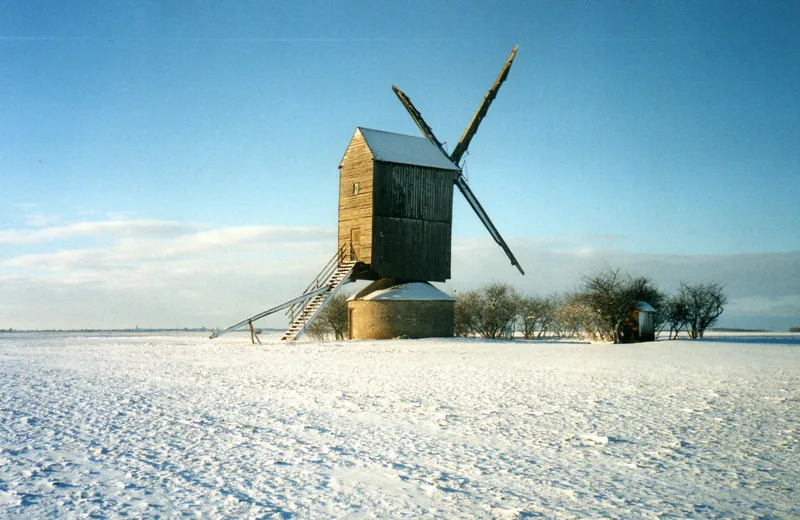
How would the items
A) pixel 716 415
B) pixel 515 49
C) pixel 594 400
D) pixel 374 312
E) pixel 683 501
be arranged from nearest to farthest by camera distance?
pixel 683 501 < pixel 716 415 < pixel 594 400 < pixel 374 312 < pixel 515 49

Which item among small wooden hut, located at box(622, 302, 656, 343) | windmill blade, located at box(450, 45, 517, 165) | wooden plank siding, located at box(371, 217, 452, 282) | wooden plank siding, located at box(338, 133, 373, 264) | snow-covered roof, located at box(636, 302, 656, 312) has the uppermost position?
windmill blade, located at box(450, 45, 517, 165)

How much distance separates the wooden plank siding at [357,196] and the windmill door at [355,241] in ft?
0.27

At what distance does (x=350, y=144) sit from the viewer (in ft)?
97.8

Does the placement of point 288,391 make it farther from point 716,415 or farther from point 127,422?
point 716,415

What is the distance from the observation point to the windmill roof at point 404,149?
94.6 feet

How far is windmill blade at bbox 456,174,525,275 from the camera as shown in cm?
3241

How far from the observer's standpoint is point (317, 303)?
90.0 ft

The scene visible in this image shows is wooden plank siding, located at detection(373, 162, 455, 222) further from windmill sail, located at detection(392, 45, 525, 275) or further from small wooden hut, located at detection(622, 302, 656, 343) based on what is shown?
small wooden hut, located at detection(622, 302, 656, 343)

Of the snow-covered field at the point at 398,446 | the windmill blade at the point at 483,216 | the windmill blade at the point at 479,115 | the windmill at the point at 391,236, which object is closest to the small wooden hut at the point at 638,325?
the windmill blade at the point at 483,216

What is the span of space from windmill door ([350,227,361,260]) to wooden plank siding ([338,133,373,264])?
8 centimetres

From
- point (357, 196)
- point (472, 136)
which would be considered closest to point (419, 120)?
point (472, 136)

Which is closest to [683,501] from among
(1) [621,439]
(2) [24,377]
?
(1) [621,439]


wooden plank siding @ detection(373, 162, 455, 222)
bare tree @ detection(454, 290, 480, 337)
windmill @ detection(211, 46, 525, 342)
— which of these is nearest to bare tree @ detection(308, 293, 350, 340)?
bare tree @ detection(454, 290, 480, 337)

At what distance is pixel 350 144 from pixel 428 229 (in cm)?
550
